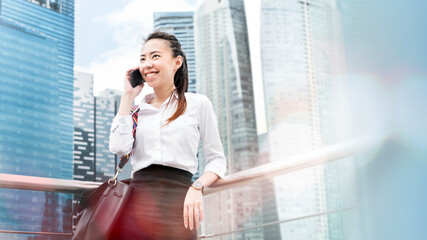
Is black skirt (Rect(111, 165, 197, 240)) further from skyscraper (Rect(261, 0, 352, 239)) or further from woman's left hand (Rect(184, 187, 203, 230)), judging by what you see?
skyscraper (Rect(261, 0, 352, 239))

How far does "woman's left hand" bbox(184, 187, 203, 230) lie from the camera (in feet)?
3.15

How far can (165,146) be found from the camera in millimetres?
1030

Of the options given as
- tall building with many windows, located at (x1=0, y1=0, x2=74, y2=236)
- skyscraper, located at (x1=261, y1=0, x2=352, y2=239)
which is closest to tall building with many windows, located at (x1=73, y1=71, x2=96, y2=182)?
tall building with many windows, located at (x1=0, y1=0, x2=74, y2=236)

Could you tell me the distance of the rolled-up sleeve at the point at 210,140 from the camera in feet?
3.55

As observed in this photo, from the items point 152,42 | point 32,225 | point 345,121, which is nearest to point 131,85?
point 152,42

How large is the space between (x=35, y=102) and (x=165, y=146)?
51.2 metres

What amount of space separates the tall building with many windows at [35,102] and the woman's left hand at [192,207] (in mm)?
47349

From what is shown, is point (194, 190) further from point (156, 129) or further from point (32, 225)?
point (32, 225)

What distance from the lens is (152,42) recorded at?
3.66 feet

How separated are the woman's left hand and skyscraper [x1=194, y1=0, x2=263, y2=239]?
46007 mm

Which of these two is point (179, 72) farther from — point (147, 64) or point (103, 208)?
point (103, 208)

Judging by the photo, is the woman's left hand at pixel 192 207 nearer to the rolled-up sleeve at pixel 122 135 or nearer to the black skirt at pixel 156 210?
the black skirt at pixel 156 210

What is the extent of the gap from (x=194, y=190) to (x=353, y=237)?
1.91 ft

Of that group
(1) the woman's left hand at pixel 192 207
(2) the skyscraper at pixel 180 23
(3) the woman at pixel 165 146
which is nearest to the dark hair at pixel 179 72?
(3) the woman at pixel 165 146
